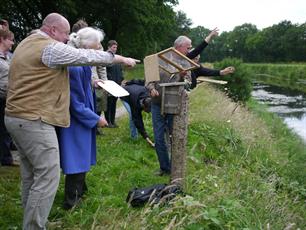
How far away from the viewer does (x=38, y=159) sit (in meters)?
3.62

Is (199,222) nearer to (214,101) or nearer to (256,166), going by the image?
(256,166)

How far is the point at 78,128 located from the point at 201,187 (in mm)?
1773

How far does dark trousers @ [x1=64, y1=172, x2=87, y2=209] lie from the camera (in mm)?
4604

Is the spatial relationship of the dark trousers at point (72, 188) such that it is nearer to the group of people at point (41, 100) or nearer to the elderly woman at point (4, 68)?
the group of people at point (41, 100)

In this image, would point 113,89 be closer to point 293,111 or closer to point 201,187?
point 201,187

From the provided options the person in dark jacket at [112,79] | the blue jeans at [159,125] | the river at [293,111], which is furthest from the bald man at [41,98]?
the river at [293,111]

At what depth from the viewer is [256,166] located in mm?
7594

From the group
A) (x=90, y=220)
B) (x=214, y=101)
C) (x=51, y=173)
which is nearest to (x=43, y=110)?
(x=51, y=173)

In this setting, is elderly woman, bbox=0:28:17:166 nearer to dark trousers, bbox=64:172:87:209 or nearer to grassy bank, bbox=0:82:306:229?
grassy bank, bbox=0:82:306:229

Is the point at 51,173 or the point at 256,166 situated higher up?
the point at 51,173

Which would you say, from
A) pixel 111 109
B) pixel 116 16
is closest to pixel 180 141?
pixel 111 109

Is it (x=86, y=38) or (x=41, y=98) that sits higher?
(x=86, y=38)

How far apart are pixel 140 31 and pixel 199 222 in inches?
969

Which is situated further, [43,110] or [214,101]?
[214,101]
